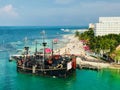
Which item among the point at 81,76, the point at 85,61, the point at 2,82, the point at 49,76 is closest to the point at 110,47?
the point at 85,61

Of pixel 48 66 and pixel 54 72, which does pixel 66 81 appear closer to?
pixel 54 72

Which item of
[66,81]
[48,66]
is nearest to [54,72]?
[48,66]

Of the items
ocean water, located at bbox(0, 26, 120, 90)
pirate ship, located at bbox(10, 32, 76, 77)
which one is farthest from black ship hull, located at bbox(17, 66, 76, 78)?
ocean water, located at bbox(0, 26, 120, 90)

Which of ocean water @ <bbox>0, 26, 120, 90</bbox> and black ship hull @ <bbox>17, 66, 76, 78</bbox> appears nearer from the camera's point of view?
ocean water @ <bbox>0, 26, 120, 90</bbox>

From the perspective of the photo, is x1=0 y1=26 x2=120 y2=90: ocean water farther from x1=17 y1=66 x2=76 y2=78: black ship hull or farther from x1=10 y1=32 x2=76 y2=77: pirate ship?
x1=10 y1=32 x2=76 y2=77: pirate ship

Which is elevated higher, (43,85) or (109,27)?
(109,27)

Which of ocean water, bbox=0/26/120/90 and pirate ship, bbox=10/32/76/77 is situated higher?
pirate ship, bbox=10/32/76/77

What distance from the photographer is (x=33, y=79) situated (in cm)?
7981

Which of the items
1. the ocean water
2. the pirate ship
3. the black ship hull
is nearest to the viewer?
the ocean water

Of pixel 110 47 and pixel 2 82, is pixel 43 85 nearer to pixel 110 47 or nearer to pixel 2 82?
pixel 2 82

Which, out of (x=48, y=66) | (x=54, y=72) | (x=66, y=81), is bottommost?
(x=66, y=81)

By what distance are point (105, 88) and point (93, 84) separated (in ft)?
13.0

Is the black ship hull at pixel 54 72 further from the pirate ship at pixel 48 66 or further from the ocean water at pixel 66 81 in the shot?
the ocean water at pixel 66 81

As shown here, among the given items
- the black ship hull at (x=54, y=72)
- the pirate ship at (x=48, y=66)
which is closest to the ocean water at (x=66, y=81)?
the black ship hull at (x=54, y=72)
